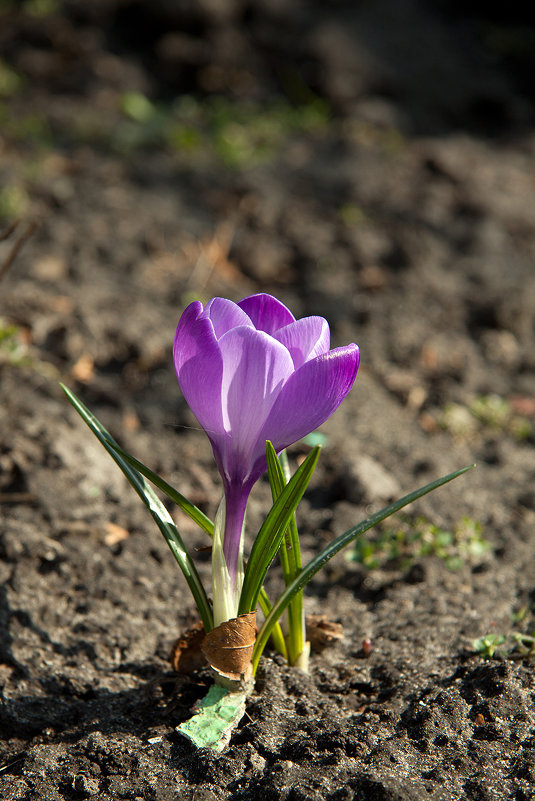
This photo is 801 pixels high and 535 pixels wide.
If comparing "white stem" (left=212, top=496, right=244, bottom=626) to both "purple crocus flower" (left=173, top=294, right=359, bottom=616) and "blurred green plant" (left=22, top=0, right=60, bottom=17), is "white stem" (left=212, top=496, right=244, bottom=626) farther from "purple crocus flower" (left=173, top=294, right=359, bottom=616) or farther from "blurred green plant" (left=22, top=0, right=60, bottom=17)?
"blurred green plant" (left=22, top=0, right=60, bottom=17)

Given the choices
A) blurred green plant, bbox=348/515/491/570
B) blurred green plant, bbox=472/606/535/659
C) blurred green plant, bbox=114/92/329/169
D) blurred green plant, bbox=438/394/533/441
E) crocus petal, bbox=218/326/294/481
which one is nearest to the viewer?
crocus petal, bbox=218/326/294/481

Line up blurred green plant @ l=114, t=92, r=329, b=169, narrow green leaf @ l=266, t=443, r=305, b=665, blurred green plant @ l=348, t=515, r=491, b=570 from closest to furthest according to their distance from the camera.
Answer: narrow green leaf @ l=266, t=443, r=305, b=665 → blurred green plant @ l=348, t=515, r=491, b=570 → blurred green plant @ l=114, t=92, r=329, b=169

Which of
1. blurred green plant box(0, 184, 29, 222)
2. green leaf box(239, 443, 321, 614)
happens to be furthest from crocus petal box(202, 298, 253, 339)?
blurred green plant box(0, 184, 29, 222)

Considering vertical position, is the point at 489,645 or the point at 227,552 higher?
the point at 227,552

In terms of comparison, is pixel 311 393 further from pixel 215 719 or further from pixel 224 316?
pixel 215 719

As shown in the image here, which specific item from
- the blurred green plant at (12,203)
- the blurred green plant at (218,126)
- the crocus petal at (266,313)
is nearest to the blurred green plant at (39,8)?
the blurred green plant at (218,126)

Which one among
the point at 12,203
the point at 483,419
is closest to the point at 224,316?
the point at 483,419

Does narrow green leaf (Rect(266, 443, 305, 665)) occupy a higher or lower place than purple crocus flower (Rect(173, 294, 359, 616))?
lower
